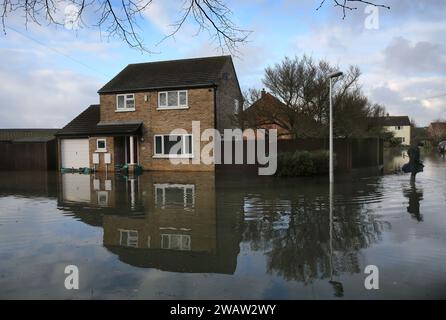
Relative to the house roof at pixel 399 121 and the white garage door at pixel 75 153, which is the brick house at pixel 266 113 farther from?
the house roof at pixel 399 121

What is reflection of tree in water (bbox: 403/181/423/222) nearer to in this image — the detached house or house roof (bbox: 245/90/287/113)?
house roof (bbox: 245/90/287/113)

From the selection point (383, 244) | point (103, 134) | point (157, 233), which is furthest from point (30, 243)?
point (103, 134)

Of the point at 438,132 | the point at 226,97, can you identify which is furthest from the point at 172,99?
the point at 438,132

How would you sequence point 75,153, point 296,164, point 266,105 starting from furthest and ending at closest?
point 75,153
point 266,105
point 296,164

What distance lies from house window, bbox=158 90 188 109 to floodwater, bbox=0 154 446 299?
13.8 meters

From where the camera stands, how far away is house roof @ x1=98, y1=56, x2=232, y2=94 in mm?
26828

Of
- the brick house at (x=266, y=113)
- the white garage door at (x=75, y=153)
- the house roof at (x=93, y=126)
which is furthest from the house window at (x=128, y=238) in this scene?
the white garage door at (x=75, y=153)

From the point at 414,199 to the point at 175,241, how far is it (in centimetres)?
772

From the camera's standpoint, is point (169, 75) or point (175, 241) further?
point (169, 75)

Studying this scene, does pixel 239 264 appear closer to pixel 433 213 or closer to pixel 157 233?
pixel 157 233

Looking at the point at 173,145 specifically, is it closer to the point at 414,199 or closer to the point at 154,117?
the point at 154,117

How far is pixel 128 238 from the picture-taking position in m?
8.15

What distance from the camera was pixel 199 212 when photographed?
10914 millimetres

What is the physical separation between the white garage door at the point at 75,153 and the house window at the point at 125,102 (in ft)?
10.8
